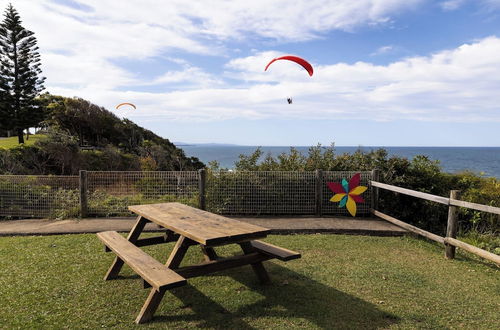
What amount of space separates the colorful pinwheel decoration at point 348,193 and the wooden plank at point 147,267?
15.3ft

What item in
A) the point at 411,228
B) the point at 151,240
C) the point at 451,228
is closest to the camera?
the point at 151,240

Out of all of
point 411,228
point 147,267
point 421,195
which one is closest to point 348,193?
point 411,228

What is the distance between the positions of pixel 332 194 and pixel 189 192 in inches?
128

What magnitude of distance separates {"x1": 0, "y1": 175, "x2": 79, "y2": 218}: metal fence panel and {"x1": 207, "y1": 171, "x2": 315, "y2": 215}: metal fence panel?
10.5 feet

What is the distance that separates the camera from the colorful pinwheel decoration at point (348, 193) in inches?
284

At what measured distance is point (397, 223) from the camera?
650 centimetres

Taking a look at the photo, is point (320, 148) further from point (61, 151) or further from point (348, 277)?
point (61, 151)

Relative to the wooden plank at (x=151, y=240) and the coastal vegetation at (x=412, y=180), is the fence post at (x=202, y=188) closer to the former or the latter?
the coastal vegetation at (x=412, y=180)

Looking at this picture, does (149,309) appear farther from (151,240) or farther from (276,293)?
(151,240)

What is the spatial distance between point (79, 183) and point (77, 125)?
72.6 feet

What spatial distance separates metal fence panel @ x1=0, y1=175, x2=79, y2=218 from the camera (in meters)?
7.45

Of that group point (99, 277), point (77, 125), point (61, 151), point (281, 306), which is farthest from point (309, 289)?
point (77, 125)

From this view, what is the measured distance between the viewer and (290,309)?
3.38m

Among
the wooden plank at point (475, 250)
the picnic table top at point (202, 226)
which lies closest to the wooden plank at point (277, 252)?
the picnic table top at point (202, 226)
